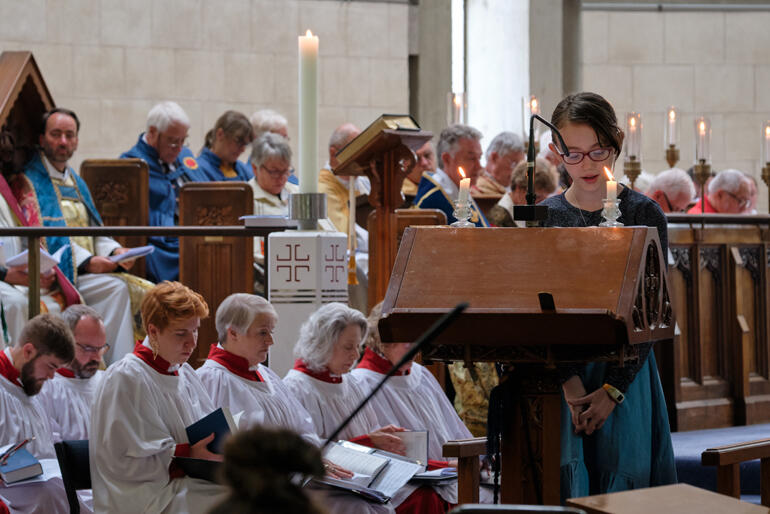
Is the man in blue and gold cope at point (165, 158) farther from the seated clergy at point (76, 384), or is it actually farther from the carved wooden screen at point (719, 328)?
the carved wooden screen at point (719, 328)

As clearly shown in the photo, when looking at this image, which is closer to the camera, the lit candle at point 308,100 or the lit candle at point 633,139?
the lit candle at point 308,100

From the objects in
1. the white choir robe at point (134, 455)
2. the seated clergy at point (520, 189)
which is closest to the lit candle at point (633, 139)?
the seated clergy at point (520, 189)

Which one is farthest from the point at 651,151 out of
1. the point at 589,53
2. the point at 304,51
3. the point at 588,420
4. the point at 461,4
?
the point at 588,420

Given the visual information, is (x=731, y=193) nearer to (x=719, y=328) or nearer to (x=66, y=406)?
(x=719, y=328)

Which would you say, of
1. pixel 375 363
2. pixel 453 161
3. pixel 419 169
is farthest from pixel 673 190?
pixel 375 363

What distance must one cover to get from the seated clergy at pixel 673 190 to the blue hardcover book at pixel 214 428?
13.4ft

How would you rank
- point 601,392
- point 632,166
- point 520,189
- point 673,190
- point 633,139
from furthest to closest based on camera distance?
point 673,190, point 633,139, point 632,166, point 520,189, point 601,392

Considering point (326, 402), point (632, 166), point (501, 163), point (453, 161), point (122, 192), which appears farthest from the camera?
point (501, 163)

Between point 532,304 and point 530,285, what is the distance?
0.07m

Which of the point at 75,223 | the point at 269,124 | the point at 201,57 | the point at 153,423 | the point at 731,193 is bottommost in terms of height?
the point at 153,423

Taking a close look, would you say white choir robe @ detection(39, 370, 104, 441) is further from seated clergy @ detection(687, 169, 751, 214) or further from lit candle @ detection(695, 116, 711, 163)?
seated clergy @ detection(687, 169, 751, 214)

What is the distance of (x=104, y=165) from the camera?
7059 mm

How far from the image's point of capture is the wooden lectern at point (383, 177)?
5770 mm

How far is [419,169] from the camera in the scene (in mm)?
7805
